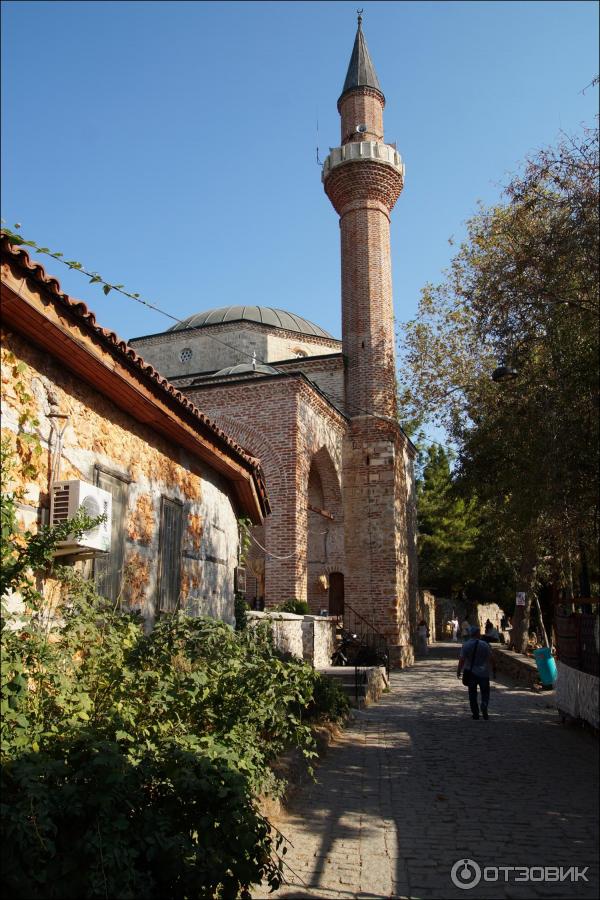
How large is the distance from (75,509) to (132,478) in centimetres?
150

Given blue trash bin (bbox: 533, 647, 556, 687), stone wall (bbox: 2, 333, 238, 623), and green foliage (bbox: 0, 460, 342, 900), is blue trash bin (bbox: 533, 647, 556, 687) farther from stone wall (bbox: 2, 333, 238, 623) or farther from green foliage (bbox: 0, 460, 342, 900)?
green foliage (bbox: 0, 460, 342, 900)

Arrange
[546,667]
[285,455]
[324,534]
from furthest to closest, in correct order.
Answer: [324,534] → [285,455] → [546,667]

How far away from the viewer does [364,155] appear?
2169 centimetres

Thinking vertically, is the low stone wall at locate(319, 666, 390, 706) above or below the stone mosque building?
below

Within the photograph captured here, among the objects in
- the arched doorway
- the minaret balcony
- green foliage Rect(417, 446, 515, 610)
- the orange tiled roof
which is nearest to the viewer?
the orange tiled roof

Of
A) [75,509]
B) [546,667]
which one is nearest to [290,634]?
[546,667]

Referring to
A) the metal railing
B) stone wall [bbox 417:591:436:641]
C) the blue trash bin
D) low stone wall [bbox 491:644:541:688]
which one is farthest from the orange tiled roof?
stone wall [bbox 417:591:436:641]

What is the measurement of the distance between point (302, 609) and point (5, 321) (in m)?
12.0

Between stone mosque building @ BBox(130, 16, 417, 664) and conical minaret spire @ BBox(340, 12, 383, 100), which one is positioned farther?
conical minaret spire @ BBox(340, 12, 383, 100)

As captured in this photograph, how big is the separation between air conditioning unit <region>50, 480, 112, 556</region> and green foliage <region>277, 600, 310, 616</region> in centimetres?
1081

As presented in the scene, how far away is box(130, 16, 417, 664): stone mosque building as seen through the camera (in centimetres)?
1706

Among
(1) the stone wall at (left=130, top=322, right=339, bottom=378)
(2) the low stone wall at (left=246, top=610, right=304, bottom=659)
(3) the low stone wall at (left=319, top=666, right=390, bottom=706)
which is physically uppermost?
(1) the stone wall at (left=130, top=322, right=339, bottom=378)

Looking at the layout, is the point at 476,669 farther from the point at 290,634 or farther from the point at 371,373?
the point at 371,373

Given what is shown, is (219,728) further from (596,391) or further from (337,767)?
(596,391)
